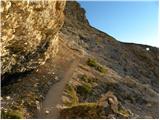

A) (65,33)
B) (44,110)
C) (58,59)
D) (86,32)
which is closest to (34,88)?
(44,110)

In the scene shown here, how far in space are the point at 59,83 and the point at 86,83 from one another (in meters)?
3.63

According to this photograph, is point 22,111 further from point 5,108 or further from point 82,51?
point 82,51

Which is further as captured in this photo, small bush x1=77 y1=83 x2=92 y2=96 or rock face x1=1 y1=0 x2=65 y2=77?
small bush x1=77 y1=83 x2=92 y2=96

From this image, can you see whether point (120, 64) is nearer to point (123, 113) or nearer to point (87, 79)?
point (87, 79)

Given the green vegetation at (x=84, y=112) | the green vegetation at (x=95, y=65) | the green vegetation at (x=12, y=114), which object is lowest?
the green vegetation at (x=84, y=112)

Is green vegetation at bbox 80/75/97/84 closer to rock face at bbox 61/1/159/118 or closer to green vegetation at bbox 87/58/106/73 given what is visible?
rock face at bbox 61/1/159/118

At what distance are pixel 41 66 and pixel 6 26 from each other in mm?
16430

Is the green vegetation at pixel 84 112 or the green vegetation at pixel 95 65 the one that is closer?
the green vegetation at pixel 84 112

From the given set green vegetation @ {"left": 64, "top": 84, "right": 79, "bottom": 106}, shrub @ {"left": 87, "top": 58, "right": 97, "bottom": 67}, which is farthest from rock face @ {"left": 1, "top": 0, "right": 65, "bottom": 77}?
shrub @ {"left": 87, "top": 58, "right": 97, "bottom": 67}

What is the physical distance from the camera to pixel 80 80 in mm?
43531

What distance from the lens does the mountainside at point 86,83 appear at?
110ft

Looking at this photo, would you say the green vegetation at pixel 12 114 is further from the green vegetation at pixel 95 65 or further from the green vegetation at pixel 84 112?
the green vegetation at pixel 95 65

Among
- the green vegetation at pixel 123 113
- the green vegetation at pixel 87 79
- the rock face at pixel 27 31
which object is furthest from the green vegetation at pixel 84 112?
the green vegetation at pixel 87 79

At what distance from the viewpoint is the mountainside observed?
33.5 metres
